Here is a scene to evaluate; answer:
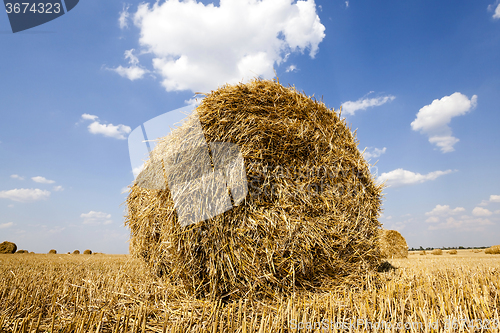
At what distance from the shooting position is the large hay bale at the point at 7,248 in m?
13.0

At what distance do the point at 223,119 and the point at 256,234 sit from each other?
126cm

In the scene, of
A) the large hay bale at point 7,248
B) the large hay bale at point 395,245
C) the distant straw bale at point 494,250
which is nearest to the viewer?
the large hay bale at point 395,245

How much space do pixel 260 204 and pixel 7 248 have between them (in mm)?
16317

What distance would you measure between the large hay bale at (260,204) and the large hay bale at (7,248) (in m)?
14.5

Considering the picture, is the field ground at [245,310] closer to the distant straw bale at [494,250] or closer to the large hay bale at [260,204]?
the large hay bale at [260,204]

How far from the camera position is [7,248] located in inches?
514

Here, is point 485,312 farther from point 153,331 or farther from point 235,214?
point 153,331

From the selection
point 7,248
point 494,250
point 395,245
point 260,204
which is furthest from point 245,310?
point 7,248

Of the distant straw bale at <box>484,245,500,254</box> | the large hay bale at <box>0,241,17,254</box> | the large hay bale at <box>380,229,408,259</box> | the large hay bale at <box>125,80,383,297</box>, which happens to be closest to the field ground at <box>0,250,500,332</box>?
the large hay bale at <box>125,80,383,297</box>

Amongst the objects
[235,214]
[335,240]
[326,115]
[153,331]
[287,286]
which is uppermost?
[326,115]

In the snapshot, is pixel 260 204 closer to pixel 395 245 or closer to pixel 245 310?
pixel 245 310

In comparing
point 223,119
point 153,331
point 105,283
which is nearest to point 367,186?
point 223,119

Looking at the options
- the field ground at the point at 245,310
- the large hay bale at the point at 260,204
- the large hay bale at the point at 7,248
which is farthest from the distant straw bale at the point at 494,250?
the large hay bale at the point at 7,248

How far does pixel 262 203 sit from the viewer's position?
2.74 metres
